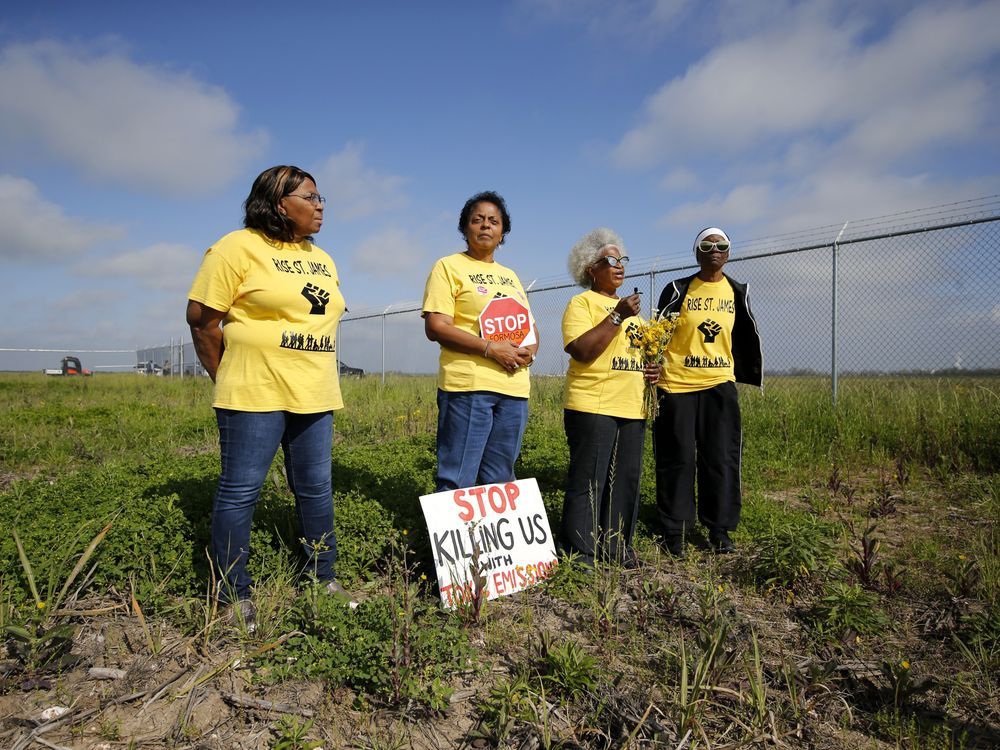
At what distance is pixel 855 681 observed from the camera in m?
2.40

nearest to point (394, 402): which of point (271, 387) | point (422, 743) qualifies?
point (271, 387)

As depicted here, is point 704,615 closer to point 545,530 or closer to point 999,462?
point 545,530

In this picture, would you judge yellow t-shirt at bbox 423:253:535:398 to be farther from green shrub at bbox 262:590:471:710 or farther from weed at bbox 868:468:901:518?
weed at bbox 868:468:901:518

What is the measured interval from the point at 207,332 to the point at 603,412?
1994mm

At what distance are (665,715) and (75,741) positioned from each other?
6.17 feet

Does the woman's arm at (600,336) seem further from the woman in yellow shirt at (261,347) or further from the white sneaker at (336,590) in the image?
the white sneaker at (336,590)

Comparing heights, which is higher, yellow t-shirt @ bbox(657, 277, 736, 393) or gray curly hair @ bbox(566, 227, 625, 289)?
gray curly hair @ bbox(566, 227, 625, 289)

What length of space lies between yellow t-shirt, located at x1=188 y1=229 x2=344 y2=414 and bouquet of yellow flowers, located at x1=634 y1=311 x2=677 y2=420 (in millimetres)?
1793

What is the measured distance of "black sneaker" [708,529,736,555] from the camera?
386cm

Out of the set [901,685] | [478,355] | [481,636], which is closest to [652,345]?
[478,355]

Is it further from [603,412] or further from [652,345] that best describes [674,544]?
[652,345]

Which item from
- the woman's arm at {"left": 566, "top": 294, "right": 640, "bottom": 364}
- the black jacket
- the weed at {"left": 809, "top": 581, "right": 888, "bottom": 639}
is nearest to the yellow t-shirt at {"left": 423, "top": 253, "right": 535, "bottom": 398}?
the woman's arm at {"left": 566, "top": 294, "right": 640, "bottom": 364}

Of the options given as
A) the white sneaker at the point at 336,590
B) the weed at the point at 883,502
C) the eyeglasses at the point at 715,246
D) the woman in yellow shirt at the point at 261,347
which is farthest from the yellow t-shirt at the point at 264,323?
the weed at the point at 883,502

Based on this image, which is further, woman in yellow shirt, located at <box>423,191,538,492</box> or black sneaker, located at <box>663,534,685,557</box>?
→ black sneaker, located at <box>663,534,685,557</box>
